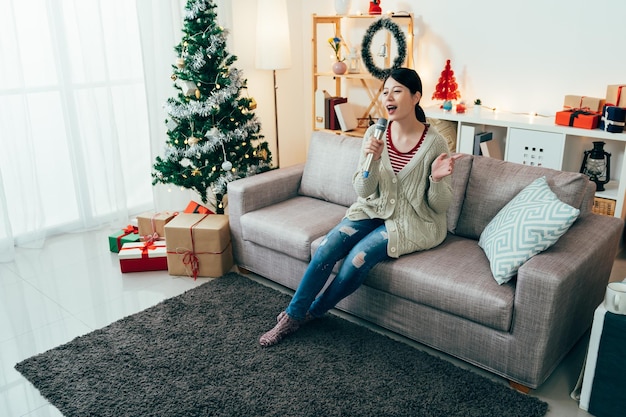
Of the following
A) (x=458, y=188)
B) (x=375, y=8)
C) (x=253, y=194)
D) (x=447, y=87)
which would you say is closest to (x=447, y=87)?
(x=447, y=87)

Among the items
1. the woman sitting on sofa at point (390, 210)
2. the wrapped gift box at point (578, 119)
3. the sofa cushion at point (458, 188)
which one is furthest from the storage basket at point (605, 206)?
the woman sitting on sofa at point (390, 210)

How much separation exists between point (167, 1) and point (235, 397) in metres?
2.85

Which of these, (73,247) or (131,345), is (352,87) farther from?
(131,345)

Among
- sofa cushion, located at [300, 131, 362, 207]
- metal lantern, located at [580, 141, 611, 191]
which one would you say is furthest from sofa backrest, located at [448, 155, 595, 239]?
metal lantern, located at [580, 141, 611, 191]

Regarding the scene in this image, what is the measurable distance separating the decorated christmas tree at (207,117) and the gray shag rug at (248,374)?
1107 mm

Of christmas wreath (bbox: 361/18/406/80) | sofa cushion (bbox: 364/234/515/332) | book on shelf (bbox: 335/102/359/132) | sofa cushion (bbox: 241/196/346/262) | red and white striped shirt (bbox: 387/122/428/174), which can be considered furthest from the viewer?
book on shelf (bbox: 335/102/359/132)

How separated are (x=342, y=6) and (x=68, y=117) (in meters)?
2.10

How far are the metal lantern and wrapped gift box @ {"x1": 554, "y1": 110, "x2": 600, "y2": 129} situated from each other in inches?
7.2

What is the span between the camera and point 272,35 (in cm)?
427

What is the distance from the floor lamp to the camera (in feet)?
13.9

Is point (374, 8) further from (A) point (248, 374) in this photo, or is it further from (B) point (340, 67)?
(A) point (248, 374)

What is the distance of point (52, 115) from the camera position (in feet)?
12.8

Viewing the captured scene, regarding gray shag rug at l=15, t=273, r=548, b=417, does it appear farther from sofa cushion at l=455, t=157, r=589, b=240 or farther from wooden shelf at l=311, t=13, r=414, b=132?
wooden shelf at l=311, t=13, r=414, b=132

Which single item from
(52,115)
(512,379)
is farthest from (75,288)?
(512,379)
